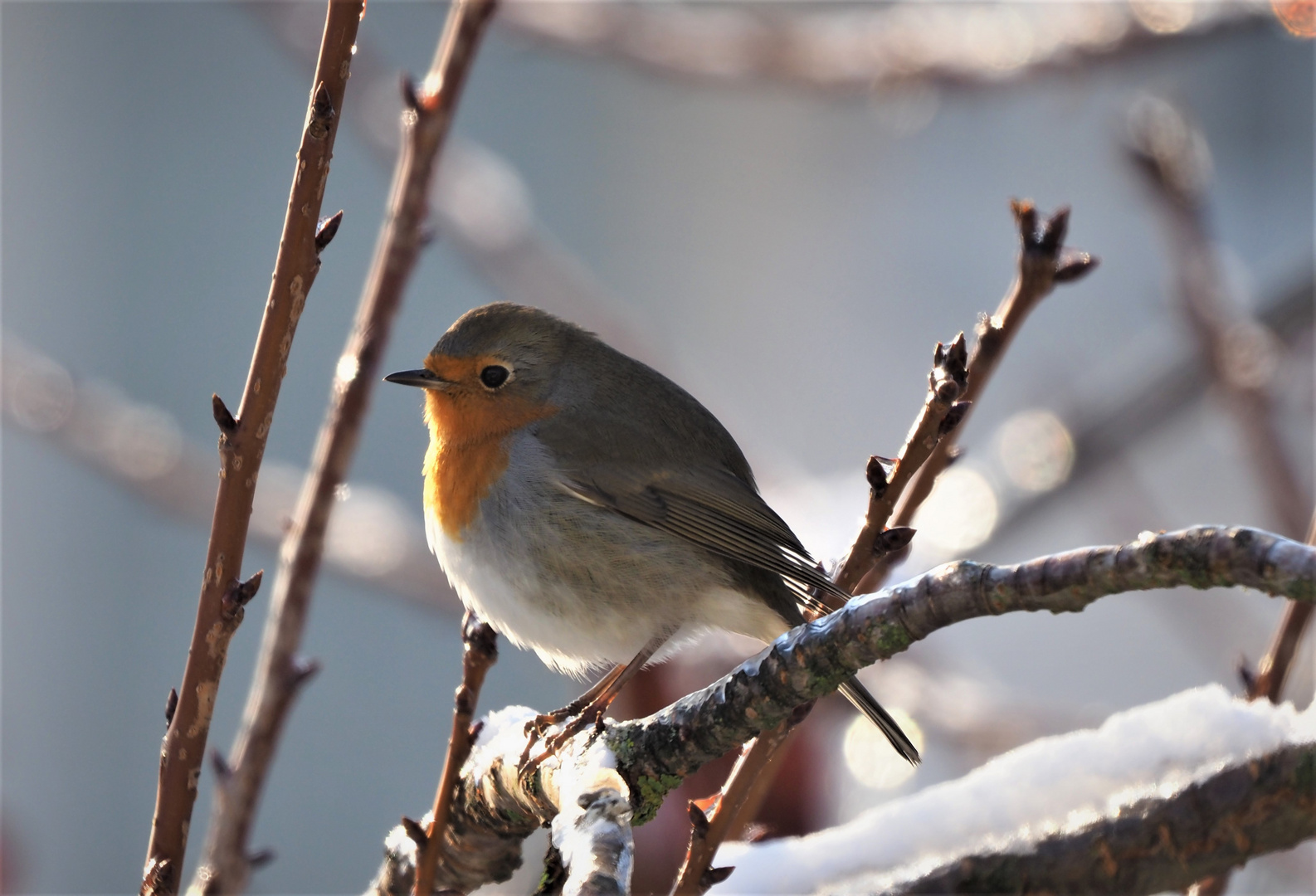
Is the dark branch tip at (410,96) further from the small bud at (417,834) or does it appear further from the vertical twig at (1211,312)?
the vertical twig at (1211,312)

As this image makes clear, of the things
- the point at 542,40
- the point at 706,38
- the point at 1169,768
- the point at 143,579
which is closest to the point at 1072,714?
the point at 706,38

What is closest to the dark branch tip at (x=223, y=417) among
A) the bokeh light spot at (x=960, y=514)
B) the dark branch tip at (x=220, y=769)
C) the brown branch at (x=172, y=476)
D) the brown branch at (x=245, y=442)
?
the brown branch at (x=245, y=442)

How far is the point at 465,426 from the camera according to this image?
1702mm

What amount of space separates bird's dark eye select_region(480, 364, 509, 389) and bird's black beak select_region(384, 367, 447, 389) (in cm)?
6

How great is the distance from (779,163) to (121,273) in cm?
339

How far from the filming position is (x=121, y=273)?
5.33 metres

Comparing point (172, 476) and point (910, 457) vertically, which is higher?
point (172, 476)

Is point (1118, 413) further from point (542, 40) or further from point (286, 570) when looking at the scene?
point (286, 570)

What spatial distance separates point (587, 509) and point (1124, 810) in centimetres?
102

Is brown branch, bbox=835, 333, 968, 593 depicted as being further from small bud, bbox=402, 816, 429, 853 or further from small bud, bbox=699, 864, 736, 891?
small bud, bbox=402, 816, 429, 853

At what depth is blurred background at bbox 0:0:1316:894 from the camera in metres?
2.60

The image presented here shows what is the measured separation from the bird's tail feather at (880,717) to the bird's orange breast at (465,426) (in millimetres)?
585

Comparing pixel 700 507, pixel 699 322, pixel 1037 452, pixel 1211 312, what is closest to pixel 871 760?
pixel 1037 452

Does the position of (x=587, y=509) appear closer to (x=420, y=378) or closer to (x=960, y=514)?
(x=420, y=378)
